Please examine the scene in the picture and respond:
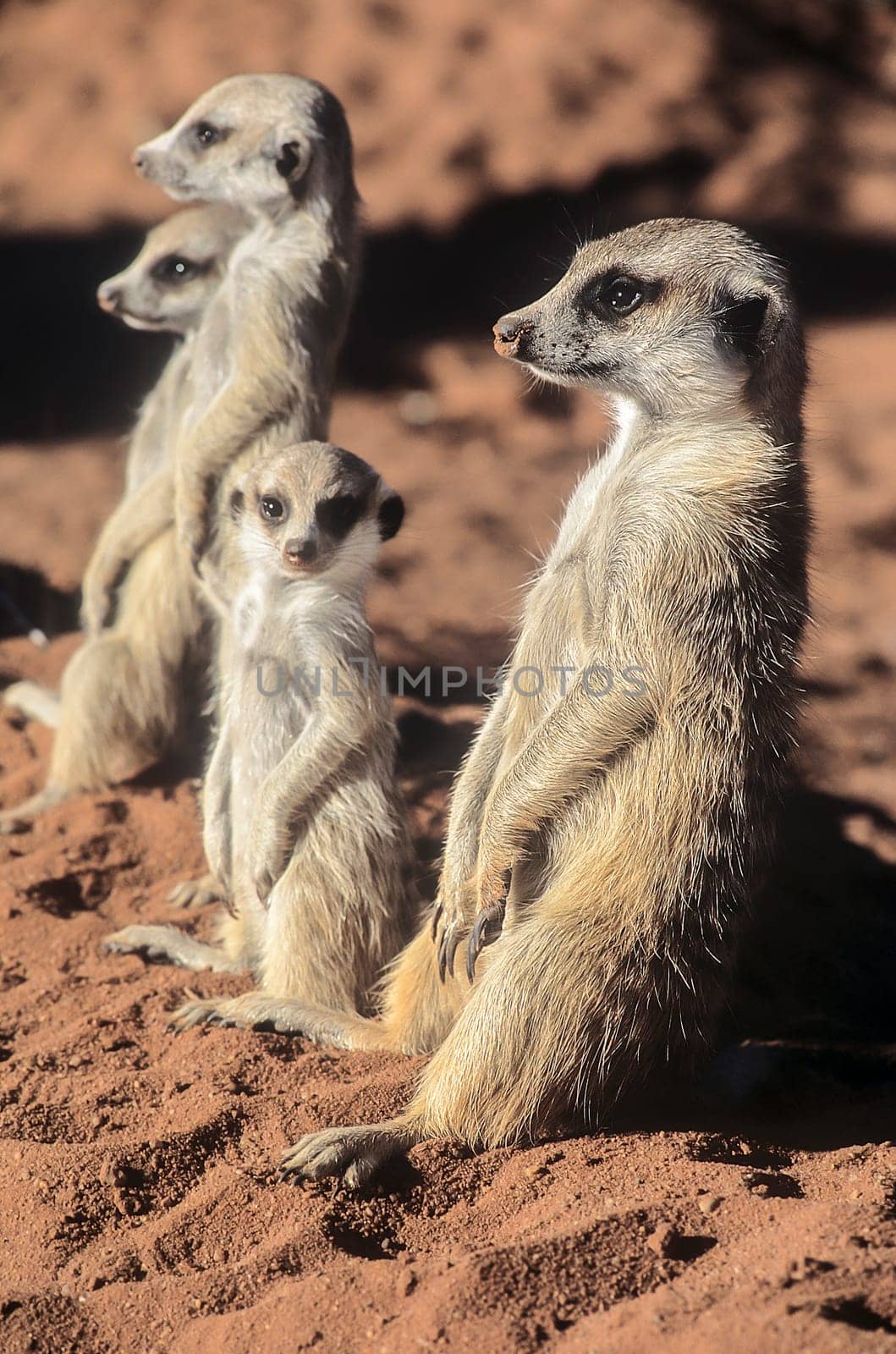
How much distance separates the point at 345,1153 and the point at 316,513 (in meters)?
1.28

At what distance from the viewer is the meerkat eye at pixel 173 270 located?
3.92m

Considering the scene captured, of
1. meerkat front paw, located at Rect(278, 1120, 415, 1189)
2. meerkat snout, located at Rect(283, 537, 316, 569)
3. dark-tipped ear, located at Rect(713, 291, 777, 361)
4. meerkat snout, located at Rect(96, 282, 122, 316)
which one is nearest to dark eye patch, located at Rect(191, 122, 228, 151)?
meerkat snout, located at Rect(96, 282, 122, 316)

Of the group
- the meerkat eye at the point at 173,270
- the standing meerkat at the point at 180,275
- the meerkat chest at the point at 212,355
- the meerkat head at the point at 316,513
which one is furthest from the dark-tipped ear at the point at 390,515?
the meerkat eye at the point at 173,270

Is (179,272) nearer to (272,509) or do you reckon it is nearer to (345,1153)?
(272,509)

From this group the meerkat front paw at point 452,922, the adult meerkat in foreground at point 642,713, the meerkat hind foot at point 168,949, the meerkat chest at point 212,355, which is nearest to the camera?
the adult meerkat in foreground at point 642,713

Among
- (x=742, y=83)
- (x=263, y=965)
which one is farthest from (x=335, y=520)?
(x=742, y=83)

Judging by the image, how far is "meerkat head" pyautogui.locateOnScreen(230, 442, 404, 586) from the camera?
275 cm

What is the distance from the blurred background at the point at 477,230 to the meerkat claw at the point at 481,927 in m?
1.83

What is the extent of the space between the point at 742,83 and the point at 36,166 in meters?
4.36

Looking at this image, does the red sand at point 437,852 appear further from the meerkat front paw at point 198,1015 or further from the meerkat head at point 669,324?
the meerkat head at point 669,324

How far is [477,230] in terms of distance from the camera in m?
7.33

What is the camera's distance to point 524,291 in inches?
267

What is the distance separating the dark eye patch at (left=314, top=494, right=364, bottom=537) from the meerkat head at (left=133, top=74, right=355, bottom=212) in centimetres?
116

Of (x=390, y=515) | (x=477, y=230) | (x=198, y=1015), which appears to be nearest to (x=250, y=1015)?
(x=198, y=1015)
